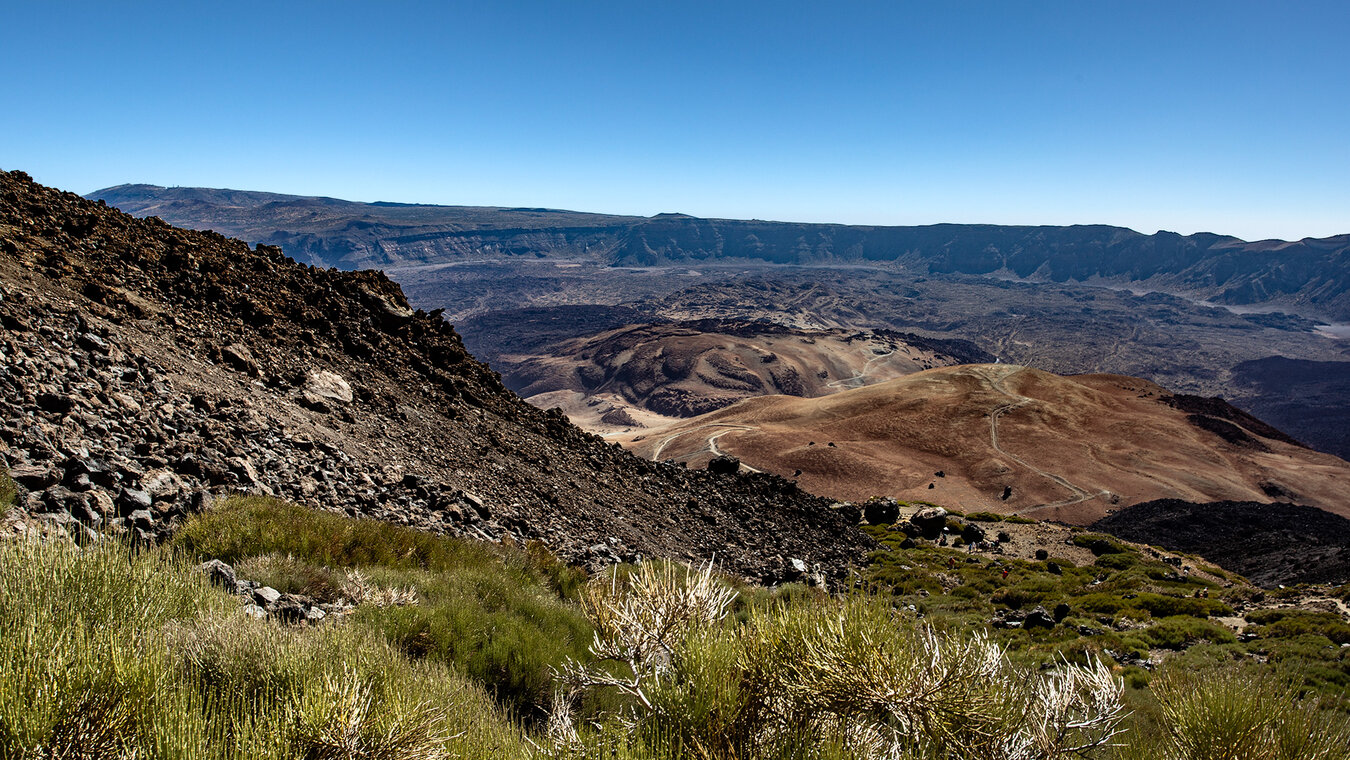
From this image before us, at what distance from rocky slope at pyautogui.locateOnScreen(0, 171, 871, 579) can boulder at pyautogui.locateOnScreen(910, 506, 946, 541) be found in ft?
39.6

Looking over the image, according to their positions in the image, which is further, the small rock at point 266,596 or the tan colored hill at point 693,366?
the tan colored hill at point 693,366

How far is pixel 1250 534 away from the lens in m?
34.0

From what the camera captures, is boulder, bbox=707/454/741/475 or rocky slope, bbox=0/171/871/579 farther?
boulder, bbox=707/454/741/475

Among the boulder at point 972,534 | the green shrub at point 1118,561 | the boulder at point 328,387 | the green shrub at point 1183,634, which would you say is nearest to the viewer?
the boulder at point 328,387

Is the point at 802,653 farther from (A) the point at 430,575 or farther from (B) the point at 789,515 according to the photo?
(B) the point at 789,515

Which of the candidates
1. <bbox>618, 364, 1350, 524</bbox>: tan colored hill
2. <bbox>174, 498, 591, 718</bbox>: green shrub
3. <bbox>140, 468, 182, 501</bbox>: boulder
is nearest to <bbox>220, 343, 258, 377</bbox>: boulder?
<bbox>140, 468, 182, 501</bbox>: boulder

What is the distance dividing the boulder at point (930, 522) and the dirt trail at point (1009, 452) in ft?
49.6

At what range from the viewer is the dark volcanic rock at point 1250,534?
24745 millimetres

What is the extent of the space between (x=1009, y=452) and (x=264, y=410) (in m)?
52.1

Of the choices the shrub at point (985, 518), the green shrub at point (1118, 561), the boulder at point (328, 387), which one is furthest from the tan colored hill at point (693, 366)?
the boulder at point (328, 387)

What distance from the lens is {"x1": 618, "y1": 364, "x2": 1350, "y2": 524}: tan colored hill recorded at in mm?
43688

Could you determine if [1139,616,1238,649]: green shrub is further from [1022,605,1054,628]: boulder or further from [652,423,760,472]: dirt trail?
[652,423,760,472]: dirt trail

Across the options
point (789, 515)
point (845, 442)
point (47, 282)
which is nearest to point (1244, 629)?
point (789, 515)

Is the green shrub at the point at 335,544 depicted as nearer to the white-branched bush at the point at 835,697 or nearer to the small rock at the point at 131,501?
the small rock at the point at 131,501
